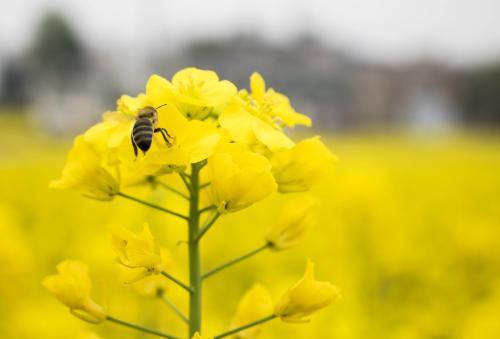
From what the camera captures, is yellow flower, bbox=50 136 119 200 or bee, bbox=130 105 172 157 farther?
yellow flower, bbox=50 136 119 200

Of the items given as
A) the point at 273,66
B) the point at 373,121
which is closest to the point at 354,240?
the point at 273,66

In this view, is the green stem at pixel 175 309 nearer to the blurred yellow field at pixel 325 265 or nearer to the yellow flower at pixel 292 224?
the blurred yellow field at pixel 325 265

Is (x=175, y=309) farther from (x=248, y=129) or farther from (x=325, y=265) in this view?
(x=325, y=265)

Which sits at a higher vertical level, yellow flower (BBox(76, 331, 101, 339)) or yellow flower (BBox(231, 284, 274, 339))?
yellow flower (BBox(231, 284, 274, 339))

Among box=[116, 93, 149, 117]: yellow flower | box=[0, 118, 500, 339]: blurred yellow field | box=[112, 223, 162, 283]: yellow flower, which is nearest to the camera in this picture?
box=[112, 223, 162, 283]: yellow flower

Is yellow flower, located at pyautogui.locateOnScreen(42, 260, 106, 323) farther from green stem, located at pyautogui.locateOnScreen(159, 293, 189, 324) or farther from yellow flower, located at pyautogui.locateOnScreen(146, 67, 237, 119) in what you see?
yellow flower, located at pyautogui.locateOnScreen(146, 67, 237, 119)

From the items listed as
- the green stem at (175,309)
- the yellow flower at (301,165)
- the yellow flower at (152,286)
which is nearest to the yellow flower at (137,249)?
the green stem at (175,309)

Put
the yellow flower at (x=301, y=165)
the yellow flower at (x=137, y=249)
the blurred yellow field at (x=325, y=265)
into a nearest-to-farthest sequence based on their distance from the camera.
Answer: the yellow flower at (x=137, y=249)
the yellow flower at (x=301, y=165)
the blurred yellow field at (x=325, y=265)

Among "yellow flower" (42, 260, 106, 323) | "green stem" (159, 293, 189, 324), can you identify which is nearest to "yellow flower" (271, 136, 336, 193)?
"green stem" (159, 293, 189, 324)
